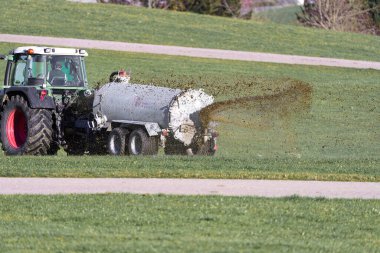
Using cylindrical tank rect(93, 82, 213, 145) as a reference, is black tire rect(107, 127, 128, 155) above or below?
below

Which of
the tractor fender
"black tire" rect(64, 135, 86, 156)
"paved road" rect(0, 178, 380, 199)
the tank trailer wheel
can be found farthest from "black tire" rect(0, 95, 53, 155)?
"paved road" rect(0, 178, 380, 199)

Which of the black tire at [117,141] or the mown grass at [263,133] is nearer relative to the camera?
the mown grass at [263,133]

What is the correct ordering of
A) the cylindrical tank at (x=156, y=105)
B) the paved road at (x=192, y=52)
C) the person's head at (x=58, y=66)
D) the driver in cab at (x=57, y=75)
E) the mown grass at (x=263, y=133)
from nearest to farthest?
the mown grass at (x=263, y=133), the cylindrical tank at (x=156, y=105), the driver in cab at (x=57, y=75), the person's head at (x=58, y=66), the paved road at (x=192, y=52)

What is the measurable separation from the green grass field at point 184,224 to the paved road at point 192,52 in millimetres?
22713

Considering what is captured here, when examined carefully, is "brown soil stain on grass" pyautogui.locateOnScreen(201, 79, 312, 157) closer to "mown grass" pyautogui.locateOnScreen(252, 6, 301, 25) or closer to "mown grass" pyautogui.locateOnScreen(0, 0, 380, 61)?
"mown grass" pyautogui.locateOnScreen(0, 0, 380, 61)

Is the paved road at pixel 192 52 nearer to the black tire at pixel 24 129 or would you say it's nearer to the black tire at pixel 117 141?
the black tire at pixel 24 129

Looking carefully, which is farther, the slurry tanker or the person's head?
the person's head

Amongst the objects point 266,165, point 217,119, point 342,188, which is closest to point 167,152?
point 217,119

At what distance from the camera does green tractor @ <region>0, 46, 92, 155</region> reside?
59.5ft

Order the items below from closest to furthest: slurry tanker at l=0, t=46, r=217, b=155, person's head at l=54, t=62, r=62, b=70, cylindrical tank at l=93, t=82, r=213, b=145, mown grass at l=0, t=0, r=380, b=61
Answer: cylindrical tank at l=93, t=82, r=213, b=145 < slurry tanker at l=0, t=46, r=217, b=155 < person's head at l=54, t=62, r=62, b=70 < mown grass at l=0, t=0, r=380, b=61

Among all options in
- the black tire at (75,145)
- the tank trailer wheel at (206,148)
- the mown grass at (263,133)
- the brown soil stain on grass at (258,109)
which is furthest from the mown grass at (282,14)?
the tank trailer wheel at (206,148)

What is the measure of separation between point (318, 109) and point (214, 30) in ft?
43.0

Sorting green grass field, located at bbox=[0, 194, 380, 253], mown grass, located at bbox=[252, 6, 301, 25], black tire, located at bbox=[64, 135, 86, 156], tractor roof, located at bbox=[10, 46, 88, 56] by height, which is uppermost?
tractor roof, located at bbox=[10, 46, 88, 56]

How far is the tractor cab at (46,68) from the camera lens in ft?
61.6
